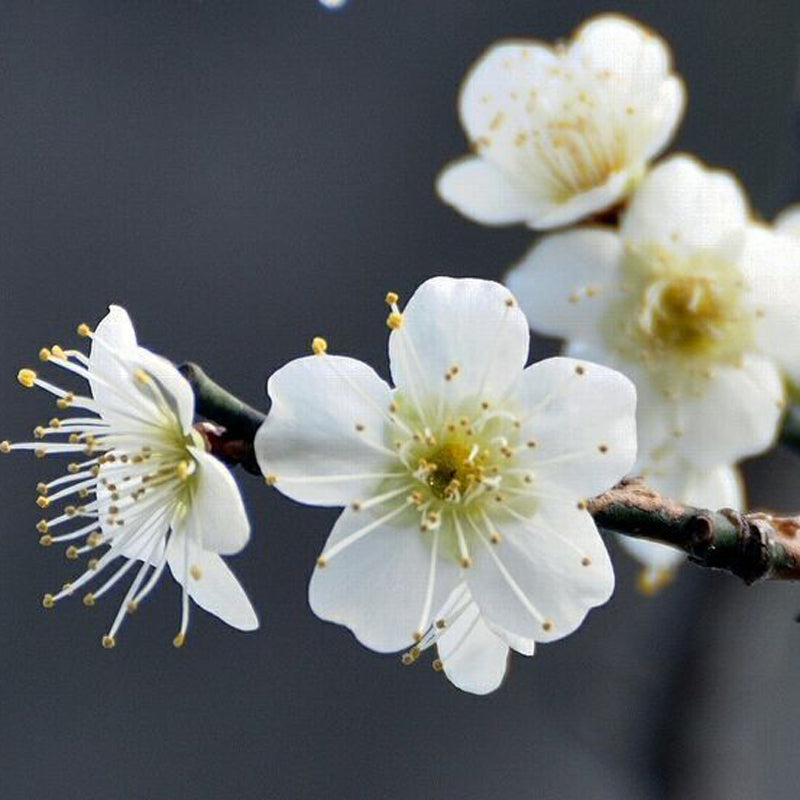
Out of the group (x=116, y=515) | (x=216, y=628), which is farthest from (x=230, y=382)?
(x=116, y=515)

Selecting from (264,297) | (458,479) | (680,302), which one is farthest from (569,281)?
(264,297)

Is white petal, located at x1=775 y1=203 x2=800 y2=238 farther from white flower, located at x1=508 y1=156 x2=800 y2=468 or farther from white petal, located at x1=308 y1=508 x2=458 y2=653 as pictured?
white petal, located at x1=308 y1=508 x2=458 y2=653

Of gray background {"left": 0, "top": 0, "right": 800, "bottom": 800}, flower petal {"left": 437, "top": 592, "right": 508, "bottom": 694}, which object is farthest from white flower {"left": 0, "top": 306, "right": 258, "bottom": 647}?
gray background {"left": 0, "top": 0, "right": 800, "bottom": 800}

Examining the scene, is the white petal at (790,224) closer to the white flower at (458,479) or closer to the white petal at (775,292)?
Result: the white petal at (775,292)

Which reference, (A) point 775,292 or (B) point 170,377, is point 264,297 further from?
(B) point 170,377

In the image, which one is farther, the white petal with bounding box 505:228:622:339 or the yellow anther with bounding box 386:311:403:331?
the white petal with bounding box 505:228:622:339

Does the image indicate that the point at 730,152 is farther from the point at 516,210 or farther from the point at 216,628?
the point at 516,210
